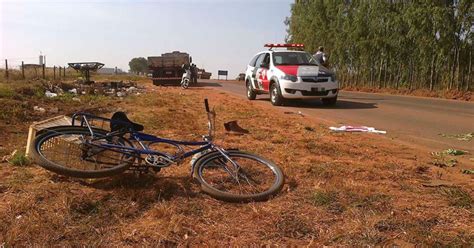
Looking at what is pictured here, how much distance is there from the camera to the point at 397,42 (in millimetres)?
26469

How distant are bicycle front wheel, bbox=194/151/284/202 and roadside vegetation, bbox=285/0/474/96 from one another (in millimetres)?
18685

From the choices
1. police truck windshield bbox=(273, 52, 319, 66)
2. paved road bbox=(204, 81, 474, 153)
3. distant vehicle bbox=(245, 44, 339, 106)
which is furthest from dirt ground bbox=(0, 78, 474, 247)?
police truck windshield bbox=(273, 52, 319, 66)

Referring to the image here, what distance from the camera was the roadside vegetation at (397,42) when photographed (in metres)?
22.2

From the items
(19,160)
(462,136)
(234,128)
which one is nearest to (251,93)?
(234,128)

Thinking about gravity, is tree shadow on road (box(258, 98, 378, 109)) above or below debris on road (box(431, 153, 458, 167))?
above

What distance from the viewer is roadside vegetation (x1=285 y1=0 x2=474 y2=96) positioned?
22.2 metres

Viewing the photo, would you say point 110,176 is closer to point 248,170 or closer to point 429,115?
point 248,170

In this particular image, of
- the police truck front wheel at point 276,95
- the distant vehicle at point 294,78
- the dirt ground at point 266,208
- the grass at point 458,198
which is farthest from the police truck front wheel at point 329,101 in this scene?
the grass at point 458,198

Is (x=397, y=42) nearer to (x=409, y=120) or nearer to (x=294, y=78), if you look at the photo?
(x=294, y=78)

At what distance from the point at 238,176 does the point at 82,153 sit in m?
1.50

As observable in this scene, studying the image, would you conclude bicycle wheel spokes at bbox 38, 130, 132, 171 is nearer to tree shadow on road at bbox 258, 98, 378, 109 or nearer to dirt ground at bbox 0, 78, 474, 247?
dirt ground at bbox 0, 78, 474, 247

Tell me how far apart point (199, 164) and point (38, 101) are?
850 centimetres

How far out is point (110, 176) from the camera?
4.03 metres

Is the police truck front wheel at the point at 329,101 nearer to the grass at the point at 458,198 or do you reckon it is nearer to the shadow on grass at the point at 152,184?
the grass at the point at 458,198
